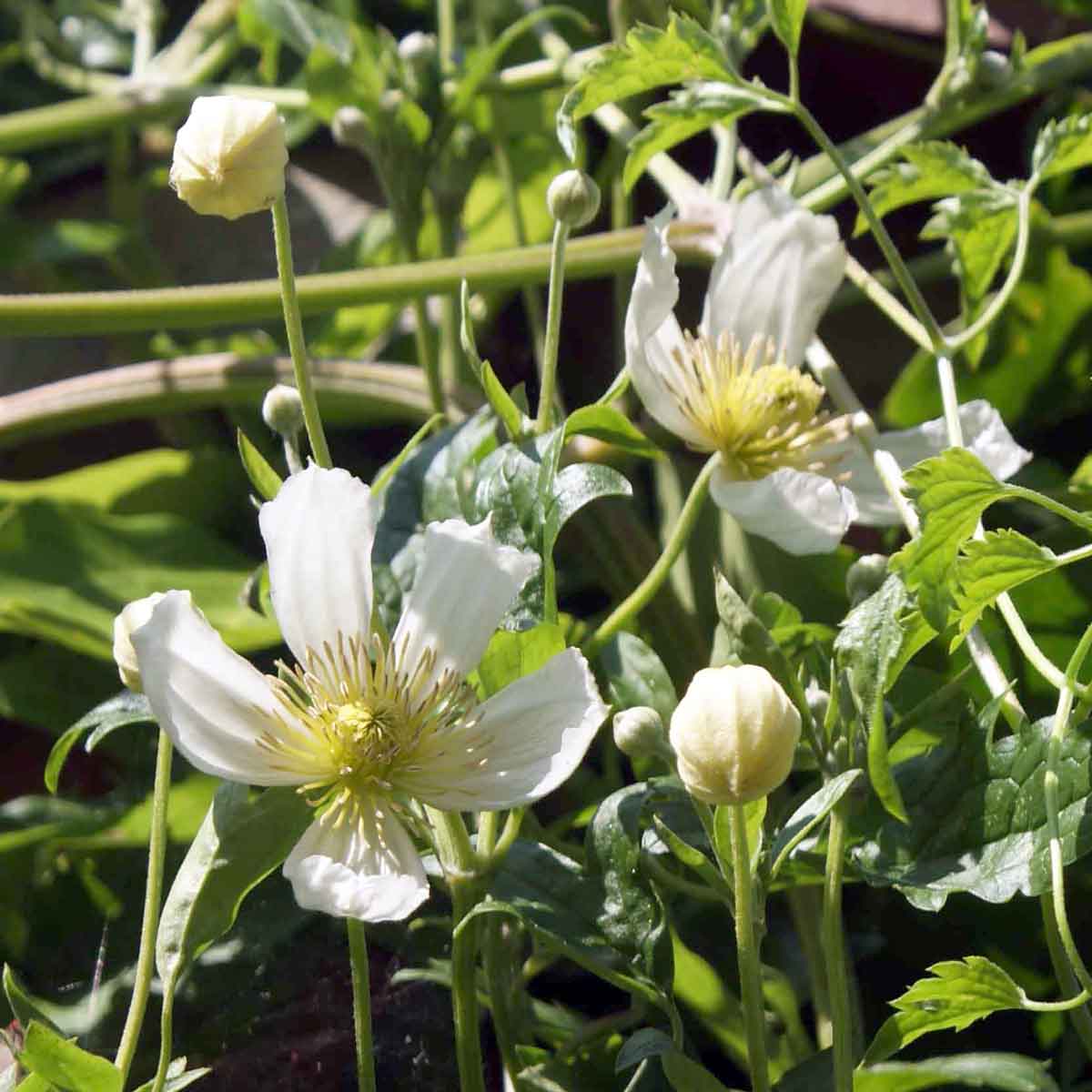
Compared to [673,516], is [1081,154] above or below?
above

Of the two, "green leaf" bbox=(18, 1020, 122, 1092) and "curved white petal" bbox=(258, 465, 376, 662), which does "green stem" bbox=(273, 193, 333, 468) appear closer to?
"curved white petal" bbox=(258, 465, 376, 662)

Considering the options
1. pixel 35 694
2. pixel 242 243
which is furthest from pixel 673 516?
pixel 242 243

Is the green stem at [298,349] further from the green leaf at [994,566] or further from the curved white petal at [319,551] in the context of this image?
the green leaf at [994,566]

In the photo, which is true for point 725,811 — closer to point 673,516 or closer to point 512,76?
point 673,516

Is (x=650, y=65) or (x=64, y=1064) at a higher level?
(x=650, y=65)

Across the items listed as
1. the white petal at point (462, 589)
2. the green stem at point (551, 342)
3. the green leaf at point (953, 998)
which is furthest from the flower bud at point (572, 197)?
the green leaf at point (953, 998)

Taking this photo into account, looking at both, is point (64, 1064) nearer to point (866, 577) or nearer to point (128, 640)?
point (128, 640)

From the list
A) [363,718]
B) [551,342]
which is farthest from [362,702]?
[551,342]
